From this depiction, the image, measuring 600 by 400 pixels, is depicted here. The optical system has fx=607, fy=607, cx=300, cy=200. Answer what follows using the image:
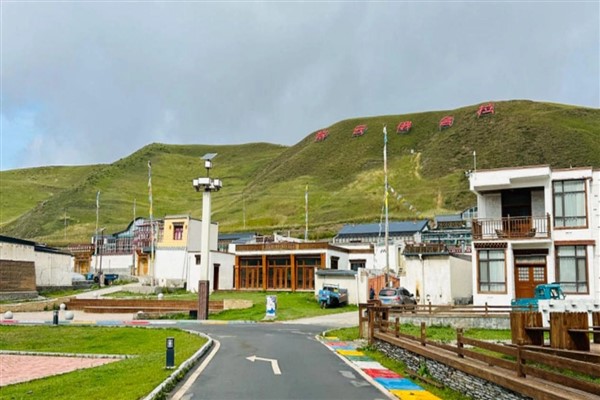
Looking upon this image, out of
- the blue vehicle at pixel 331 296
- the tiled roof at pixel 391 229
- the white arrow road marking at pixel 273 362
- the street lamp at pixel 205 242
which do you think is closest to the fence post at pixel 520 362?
the white arrow road marking at pixel 273 362

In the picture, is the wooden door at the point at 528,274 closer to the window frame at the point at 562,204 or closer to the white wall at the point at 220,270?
the window frame at the point at 562,204

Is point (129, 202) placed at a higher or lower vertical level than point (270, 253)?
higher

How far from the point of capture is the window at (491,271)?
1427 inches

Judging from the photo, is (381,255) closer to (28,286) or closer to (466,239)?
(466,239)

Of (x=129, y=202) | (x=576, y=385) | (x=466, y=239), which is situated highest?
(x=129, y=202)

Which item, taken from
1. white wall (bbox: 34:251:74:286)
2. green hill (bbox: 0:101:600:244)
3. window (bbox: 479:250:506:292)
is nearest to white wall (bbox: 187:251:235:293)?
white wall (bbox: 34:251:74:286)

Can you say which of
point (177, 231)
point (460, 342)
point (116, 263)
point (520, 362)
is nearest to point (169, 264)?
point (177, 231)

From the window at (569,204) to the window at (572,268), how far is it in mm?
1487

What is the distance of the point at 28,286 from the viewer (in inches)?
2176

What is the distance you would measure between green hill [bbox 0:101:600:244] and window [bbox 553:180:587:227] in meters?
53.7

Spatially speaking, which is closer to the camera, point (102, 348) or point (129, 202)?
point (102, 348)

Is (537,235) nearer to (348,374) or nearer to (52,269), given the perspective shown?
(348,374)

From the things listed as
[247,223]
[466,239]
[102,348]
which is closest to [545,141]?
[247,223]

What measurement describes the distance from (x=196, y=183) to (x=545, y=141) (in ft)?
343
